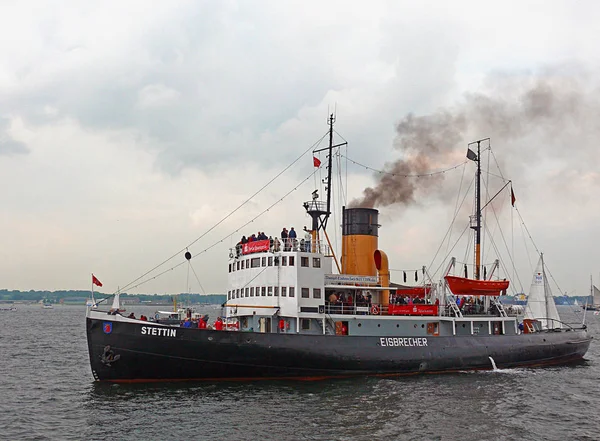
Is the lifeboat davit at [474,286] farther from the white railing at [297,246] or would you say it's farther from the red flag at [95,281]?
the red flag at [95,281]

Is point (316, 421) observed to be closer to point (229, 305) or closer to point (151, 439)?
point (151, 439)

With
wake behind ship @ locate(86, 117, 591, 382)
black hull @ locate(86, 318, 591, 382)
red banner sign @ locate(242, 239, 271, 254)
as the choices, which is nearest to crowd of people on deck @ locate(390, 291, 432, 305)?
wake behind ship @ locate(86, 117, 591, 382)

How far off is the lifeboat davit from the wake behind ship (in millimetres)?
75

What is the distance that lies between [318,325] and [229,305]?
5564 mm

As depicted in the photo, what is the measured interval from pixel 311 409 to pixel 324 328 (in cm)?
704

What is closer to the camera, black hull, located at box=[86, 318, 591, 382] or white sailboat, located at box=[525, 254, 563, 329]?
black hull, located at box=[86, 318, 591, 382]

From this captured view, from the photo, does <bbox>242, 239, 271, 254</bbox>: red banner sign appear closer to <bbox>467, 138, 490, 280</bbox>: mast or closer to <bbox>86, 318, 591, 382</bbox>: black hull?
<bbox>86, 318, 591, 382</bbox>: black hull

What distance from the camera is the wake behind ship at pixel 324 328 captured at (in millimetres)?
27312

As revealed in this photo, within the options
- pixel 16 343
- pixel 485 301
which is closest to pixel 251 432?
pixel 485 301

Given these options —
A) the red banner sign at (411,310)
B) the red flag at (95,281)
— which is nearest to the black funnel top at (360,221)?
the red banner sign at (411,310)

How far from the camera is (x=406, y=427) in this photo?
21.8 meters

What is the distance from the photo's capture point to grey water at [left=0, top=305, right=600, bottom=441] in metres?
21.0

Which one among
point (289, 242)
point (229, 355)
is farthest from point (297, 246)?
point (229, 355)

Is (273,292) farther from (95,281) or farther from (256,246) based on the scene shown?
(95,281)
